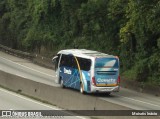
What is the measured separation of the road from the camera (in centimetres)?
3132

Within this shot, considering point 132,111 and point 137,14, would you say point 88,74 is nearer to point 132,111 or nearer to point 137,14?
point 137,14

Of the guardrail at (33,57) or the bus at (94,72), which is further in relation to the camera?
the guardrail at (33,57)

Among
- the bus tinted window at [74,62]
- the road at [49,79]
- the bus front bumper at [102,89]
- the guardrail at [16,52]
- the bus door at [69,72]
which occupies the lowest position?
the guardrail at [16,52]

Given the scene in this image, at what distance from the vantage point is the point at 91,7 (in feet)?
161

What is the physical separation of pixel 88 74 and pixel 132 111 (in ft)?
41.9

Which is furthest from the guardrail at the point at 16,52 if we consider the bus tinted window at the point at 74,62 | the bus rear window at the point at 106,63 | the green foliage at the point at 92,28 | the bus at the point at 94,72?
the bus rear window at the point at 106,63

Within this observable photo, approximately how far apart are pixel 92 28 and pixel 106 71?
19252 millimetres

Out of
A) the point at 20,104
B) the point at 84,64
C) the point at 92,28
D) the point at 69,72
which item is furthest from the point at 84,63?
the point at 92,28

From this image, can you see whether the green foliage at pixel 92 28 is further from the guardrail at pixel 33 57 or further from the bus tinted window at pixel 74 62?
the bus tinted window at pixel 74 62

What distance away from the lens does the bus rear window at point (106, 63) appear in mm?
31141

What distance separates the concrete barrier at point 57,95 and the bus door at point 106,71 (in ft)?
14.7

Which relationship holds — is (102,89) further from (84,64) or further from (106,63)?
(84,64)

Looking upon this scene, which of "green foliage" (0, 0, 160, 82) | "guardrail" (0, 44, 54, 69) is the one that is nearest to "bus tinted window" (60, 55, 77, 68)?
"green foliage" (0, 0, 160, 82)

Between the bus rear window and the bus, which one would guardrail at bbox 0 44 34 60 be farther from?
the bus rear window
